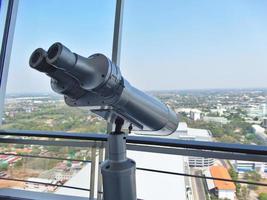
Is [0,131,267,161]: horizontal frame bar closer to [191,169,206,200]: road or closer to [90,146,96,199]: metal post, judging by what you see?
[90,146,96,199]: metal post

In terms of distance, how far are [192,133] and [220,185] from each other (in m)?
0.39

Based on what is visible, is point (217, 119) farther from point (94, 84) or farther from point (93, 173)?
point (94, 84)

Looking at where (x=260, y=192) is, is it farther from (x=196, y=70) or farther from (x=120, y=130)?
(x=120, y=130)

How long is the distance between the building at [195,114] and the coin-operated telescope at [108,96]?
102 cm

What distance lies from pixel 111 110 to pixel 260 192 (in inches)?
45.8

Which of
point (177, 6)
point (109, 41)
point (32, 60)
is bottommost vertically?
point (32, 60)

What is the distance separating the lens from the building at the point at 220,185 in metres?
1.31

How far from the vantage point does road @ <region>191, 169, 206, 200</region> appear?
4.53 feet

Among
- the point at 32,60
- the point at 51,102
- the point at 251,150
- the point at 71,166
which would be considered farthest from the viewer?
the point at 51,102

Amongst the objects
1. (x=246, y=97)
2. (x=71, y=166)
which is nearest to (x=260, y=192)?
(x=246, y=97)

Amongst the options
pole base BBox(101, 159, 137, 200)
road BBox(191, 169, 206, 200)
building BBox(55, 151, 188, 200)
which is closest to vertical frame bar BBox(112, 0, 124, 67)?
building BBox(55, 151, 188, 200)

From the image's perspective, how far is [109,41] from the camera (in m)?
1.88

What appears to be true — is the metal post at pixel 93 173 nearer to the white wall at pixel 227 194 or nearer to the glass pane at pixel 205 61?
the glass pane at pixel 205 61

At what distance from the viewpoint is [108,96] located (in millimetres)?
558
